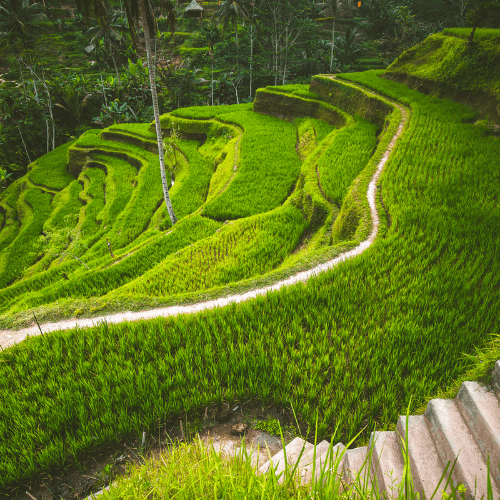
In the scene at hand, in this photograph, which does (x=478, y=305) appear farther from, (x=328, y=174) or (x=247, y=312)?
(x=328, y=174)

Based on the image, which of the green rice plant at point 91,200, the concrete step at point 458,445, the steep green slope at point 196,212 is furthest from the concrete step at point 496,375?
the green rice plant at point 91,200

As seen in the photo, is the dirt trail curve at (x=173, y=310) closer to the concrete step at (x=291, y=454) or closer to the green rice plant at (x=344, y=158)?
the concrete step at (x=291, y=454)

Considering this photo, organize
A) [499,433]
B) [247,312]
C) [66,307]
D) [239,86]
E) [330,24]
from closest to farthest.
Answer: [499,433] < [247,312] < [66,307] < [239,86] < [330,24]

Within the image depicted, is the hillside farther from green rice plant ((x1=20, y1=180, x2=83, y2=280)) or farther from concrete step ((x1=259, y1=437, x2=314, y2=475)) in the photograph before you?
green rice plant ((x1=20, y1=180, x2=83, y2=280))

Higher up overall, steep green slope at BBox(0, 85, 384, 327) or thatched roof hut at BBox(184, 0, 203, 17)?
thatched roof hut at BBox(184, 0, 203, 17)

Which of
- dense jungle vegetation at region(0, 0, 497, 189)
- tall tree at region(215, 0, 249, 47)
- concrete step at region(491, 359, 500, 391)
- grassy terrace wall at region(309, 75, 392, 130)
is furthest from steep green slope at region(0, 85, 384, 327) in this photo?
tall tree at region(215, 0, 249, 47)

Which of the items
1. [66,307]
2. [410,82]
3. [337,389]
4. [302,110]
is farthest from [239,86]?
[337,389]

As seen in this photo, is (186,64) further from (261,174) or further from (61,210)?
(261,174)
